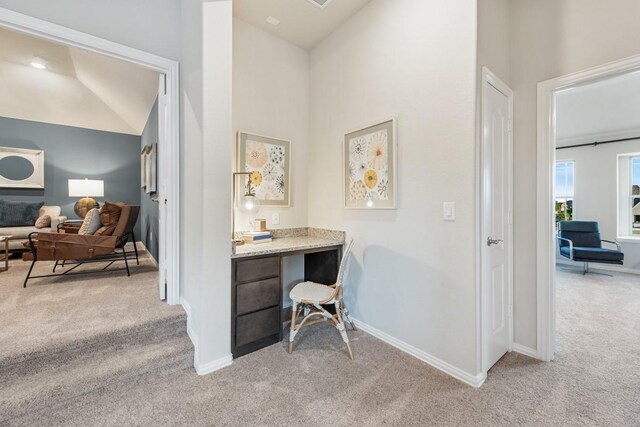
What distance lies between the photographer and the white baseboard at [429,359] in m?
1.69

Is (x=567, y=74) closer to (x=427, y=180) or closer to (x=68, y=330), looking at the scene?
(x=427, y=180)

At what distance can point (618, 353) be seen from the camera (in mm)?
2033

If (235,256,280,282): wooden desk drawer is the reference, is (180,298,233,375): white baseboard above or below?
below

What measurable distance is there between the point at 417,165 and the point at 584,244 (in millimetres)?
4761

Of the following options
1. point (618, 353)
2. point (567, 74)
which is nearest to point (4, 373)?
point (567, 74)

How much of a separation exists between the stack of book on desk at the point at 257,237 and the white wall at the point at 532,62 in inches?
82.1

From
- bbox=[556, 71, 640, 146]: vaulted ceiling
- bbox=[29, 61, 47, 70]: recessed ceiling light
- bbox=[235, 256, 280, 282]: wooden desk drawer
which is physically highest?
bbox=[29, 61, 47, 70]: recessed ceiling light

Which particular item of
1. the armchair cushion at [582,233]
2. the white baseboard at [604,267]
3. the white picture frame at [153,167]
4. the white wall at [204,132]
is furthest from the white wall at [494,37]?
the white baseboard at [604,267]

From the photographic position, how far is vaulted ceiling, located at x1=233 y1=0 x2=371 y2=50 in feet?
7.61

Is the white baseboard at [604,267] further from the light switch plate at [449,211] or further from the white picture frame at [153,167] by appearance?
the white picture frame at [153,167]

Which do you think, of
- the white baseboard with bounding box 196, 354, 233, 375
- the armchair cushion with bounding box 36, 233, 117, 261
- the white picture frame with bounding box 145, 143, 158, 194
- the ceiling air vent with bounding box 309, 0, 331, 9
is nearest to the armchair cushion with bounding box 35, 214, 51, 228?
the white picture frame with bounding box 145, 143, 158, 194

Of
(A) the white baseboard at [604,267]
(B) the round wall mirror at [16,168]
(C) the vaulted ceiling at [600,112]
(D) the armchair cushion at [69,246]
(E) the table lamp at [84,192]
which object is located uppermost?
(C) the vaulted ceiling at [600,112]

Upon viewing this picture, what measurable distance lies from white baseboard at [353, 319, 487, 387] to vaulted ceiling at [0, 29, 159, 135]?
12.4 ft

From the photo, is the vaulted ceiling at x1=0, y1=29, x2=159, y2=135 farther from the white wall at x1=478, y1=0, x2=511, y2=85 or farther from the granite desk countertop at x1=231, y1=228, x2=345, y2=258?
the white wall at x1=478, y1=0, x2=511, y2=85
